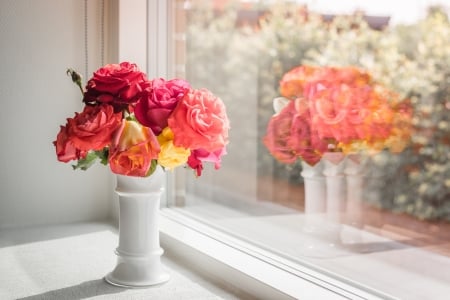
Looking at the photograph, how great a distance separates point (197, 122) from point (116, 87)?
0.63ft

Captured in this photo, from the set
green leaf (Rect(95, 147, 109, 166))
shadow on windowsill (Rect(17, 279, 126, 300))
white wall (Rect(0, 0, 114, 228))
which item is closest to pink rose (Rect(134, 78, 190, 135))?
green leaf (Rect(95, 147, 109, 166))

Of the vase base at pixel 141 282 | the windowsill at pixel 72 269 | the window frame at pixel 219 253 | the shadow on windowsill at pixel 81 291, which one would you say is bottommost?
the shadow on windowsill at pixel 81 291

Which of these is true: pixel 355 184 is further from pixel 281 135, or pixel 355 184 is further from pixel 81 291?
pixel 81 291

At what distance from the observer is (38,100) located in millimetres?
1976

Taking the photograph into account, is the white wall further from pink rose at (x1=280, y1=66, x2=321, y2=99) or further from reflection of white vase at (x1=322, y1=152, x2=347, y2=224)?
reflection of white vase at (x1=322, y1=152, x2=347, y2=224)

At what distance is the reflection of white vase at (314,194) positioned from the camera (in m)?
1.42

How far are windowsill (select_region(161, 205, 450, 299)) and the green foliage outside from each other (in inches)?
4.2

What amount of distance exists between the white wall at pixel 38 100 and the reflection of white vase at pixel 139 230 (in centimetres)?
68

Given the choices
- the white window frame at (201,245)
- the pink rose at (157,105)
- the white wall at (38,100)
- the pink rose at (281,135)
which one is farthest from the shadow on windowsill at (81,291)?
the white wall at (38,100)

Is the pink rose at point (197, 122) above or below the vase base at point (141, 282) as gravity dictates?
above

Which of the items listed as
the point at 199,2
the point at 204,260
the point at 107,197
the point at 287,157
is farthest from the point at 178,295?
the point at 199,2

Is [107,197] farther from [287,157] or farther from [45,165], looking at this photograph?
[287,157]

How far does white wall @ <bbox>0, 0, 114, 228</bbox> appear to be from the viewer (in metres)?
1.94

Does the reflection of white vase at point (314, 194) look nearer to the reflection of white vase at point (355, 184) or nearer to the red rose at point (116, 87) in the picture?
the reflection of white vase at point (355, 184)
